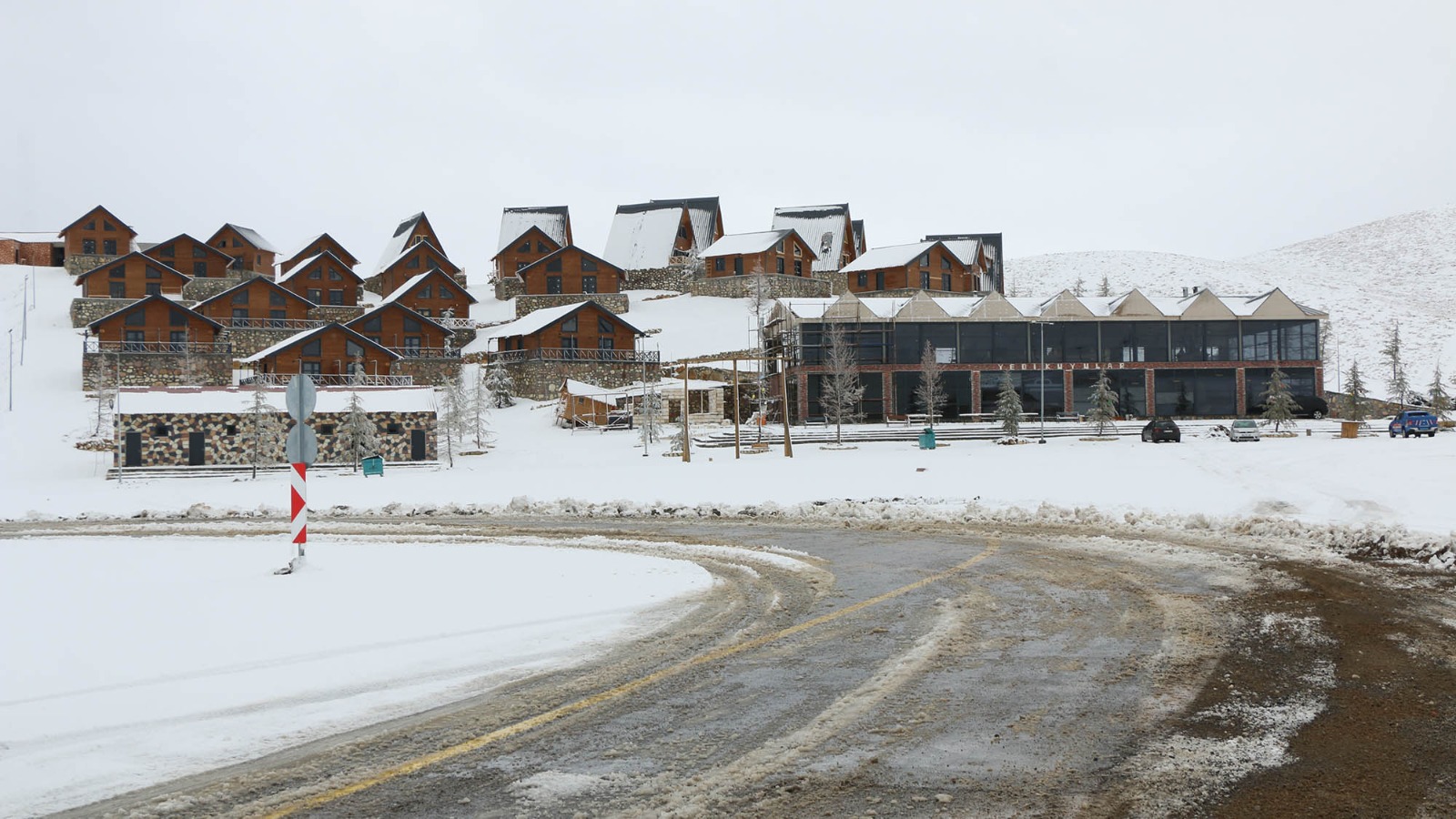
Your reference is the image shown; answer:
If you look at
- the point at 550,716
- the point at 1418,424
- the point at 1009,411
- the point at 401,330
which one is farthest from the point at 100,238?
the point at 550,716

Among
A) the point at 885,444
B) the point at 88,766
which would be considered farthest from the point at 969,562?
the point at 885,444

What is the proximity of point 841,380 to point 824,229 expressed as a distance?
44.0 m

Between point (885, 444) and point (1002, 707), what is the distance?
43.9 metres

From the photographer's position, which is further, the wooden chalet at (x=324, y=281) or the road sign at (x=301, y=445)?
the wooden chalet at (x=324, y=281)

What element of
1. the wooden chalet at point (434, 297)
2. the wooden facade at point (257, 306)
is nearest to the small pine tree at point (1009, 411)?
the wooden chalet at point (434, 297)

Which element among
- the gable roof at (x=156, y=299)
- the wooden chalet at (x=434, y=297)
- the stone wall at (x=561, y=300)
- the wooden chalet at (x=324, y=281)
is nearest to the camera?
the gable roof at (x=156, y=299)

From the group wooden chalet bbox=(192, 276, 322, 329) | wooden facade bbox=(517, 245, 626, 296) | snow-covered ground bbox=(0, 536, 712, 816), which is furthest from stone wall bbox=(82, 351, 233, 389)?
snow-covered ground bbox=(0, 536, 712, 816)

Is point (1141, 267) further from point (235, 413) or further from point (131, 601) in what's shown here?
point (131, 601)

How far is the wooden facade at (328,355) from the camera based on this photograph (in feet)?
224

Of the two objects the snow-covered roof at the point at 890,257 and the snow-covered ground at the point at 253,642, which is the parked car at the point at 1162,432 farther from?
the snow-covered roof at the point at 890,257

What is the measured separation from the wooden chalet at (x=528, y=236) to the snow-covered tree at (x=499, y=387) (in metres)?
29.2

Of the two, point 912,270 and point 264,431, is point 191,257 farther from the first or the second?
point 912,270

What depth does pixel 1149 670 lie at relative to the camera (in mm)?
8227

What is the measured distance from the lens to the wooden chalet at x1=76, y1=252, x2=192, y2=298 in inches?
3442
